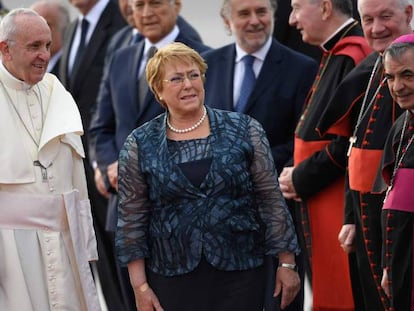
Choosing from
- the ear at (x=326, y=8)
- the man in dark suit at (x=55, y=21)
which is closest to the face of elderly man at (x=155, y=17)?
the ear at (x=326, y=8)

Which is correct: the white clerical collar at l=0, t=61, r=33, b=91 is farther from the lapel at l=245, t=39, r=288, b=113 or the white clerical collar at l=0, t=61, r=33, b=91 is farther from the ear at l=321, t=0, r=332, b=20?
the ear at l=321, t=0, r=332, b=20

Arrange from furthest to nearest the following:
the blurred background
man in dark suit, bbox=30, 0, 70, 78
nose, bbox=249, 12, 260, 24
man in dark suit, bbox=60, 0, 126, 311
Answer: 1. the blurred background
2. man in dark suit, bbox=30, 0, 70, 78
3. man in dark suit, bbox=60, 0, 126, 311
4. nose, bbox=249, 12, 260, 24

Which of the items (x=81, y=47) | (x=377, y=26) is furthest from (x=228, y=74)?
(x=81, y=47)

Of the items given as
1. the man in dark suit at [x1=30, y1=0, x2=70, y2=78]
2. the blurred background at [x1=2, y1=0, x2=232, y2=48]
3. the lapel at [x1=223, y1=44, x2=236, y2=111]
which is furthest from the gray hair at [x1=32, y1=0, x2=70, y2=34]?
the blurred background at [x1=2, y1=0, x2=232, y2=48]

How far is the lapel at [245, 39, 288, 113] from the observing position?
741 centimetres

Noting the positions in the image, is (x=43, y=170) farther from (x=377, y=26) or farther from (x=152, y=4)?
(x=152, y=4)

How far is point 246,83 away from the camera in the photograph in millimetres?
7500

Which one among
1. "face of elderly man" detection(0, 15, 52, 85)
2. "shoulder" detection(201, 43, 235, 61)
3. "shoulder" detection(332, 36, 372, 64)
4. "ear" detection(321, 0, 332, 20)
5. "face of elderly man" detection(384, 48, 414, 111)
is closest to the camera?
"face of elderly man" detection(384, 48, 414, 111)

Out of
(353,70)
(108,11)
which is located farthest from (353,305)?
(108,11)

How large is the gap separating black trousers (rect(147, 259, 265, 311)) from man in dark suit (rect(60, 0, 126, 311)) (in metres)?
2.54

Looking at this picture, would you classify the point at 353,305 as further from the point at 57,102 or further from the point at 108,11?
the point at 108,11

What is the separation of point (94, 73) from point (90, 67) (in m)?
0.06

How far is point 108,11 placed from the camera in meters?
9.59

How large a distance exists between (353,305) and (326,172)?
69 cm
